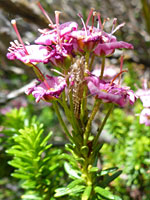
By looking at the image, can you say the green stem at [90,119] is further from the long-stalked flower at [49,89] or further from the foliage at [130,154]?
the foliage at [130,154]

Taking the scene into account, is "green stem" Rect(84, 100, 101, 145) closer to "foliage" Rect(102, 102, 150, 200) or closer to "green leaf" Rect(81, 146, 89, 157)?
"green leaf" Rect(81, 146, 89, 157)

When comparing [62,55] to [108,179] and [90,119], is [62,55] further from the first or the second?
[108,179]

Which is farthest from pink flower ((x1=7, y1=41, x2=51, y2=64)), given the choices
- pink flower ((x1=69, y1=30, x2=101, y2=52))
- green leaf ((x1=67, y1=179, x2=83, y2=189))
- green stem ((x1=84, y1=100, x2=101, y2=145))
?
green leaf ((x1=67, y1=179, x2=83, y2=189))

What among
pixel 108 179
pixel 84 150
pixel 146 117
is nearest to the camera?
pixel 84 150

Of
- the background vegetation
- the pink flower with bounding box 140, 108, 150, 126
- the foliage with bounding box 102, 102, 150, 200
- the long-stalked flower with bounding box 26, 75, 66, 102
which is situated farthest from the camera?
the foliage with bounding box 102, 102, 150, 200

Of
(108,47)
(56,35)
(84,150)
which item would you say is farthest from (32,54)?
(84,150)

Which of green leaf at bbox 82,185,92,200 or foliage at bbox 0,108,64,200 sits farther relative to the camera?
foliage at bbox 0,108,64,200
